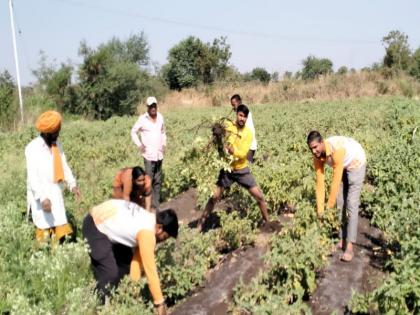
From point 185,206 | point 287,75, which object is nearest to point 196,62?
point 287,75

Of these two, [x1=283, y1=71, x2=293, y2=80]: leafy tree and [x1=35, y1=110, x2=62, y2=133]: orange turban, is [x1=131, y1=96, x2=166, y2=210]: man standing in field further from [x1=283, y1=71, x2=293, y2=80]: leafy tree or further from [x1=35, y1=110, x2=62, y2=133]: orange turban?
[x1=283, y1=71, x2=293, y2=80]: leafy tree

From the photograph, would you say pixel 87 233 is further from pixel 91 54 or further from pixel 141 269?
pixel 91 54

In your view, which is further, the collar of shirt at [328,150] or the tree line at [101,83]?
the tree line at [101,83]

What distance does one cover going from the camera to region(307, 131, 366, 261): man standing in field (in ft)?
17.4

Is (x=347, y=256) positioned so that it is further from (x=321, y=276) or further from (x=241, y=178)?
(x=241, y=178)

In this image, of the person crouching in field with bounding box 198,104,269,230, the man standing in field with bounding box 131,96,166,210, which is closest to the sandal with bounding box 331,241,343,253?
the person crouching in field with bounding box 198,104,269,230

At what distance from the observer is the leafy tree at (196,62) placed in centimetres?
3557

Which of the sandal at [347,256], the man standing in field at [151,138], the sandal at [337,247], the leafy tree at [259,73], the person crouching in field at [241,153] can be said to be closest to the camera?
the sandal at [347,256]

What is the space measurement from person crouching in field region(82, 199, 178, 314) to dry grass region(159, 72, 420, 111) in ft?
74.3

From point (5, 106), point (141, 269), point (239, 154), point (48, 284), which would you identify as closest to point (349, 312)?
point (141, 269)

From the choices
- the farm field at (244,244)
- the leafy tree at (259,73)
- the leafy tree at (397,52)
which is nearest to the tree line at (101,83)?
the leafy tree at (397,52)

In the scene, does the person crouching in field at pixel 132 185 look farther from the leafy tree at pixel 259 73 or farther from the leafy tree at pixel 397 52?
the leafy tree at pixel 259 73

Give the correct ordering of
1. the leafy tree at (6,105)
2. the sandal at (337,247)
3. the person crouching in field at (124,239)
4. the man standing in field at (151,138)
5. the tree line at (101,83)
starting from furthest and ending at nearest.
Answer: the tree line at (101,83), the leafy tree at (6,105), the man standing in field at (151,138), the sandal at (337,247), the person crouching in field at (124,239)

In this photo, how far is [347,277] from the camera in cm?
518
